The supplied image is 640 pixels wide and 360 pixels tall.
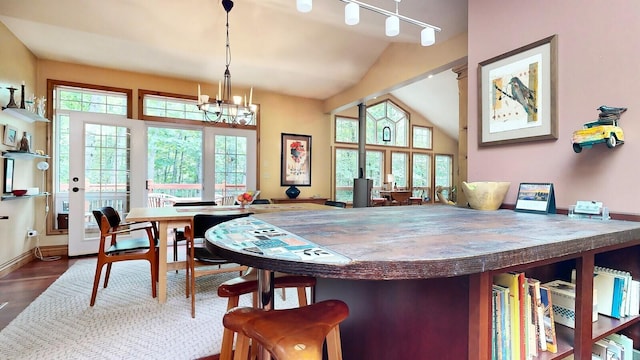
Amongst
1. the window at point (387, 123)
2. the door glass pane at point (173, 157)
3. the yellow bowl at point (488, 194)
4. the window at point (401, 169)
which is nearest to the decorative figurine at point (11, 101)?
the door glass pane at point (173, 157)

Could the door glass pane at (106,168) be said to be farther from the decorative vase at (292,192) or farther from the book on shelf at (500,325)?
the book on shelf at (500,325)

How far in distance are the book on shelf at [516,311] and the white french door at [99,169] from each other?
192 inches

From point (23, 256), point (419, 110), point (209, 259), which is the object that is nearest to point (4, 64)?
point (23, 256)

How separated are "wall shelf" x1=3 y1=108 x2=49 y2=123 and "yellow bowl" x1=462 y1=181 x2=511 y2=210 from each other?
4590 millimetres

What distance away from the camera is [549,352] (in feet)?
3.23

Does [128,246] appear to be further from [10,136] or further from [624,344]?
[624,344]

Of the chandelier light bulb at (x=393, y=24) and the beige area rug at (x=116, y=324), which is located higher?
the chandelier light bulb at (x=393, y=24)

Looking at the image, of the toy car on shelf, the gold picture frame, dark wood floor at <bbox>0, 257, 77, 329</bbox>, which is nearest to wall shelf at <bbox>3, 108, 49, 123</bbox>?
the gold picture frame

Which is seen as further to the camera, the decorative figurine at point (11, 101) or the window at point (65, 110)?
the window at point (65, 110)

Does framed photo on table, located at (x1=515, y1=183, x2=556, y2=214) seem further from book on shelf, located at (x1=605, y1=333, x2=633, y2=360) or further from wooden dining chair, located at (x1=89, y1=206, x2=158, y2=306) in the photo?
wooden dining chair, located at (x1=89, y1=206, x2=158, y2=306)

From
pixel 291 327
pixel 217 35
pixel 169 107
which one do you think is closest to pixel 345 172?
pixel 169 107

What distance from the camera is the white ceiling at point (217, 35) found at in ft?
10.6

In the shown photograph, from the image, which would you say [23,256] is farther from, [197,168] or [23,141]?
[197,168]

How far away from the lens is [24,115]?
345 centimetres
